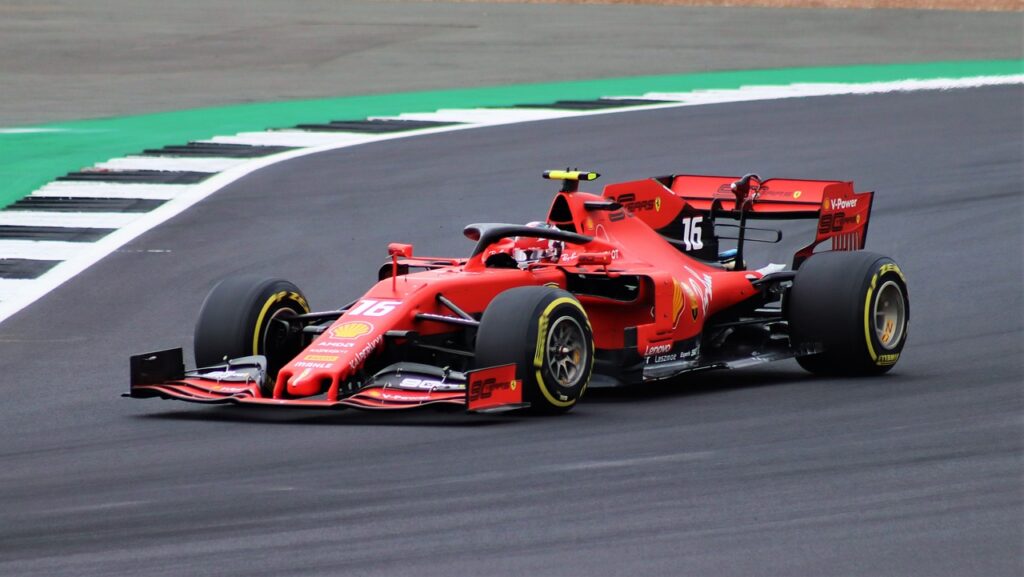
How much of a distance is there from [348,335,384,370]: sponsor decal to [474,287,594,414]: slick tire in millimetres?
561

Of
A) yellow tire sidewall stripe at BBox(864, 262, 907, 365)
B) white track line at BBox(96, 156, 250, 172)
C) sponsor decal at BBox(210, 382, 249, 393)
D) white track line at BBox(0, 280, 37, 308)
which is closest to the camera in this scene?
sponsor decal at BBox(210, 382, 249, 393)

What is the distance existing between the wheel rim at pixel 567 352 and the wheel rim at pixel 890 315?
→ 2.32 metres

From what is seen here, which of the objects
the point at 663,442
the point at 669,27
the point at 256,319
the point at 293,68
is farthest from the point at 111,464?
the point at 669,27

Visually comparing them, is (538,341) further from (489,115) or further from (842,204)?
(489,115)

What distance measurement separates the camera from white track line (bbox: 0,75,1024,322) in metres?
13.1

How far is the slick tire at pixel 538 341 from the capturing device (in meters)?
8.73

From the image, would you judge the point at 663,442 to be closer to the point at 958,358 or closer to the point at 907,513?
the point at 907,513

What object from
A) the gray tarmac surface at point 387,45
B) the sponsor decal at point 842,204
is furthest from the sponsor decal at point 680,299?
the gray tarmac surface at point 387,45

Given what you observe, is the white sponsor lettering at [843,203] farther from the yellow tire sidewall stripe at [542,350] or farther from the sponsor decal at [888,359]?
the yellow tire sidewall stripe at [542,350]

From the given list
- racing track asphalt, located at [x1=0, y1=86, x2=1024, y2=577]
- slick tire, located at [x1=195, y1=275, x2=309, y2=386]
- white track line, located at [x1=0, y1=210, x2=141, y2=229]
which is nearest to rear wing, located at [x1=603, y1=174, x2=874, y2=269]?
racing track asphalt, located at [x1=0, y1=86, x2=1024, y2=577]

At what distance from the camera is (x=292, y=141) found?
19.6m

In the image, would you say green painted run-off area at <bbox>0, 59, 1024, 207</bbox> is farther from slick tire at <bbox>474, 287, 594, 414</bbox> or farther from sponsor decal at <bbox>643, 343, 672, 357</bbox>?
slick tire at <bbox>474, 287, 594, 414</bbox>

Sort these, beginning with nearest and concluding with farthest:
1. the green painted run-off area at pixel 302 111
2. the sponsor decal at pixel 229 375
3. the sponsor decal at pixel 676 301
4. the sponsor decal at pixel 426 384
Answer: the sponsor decal at pixel 426 384
the sponsor decal at pixel 229 375
the sponsor decal at pixel 676 301
the green painted run-off area at pixel 302 111

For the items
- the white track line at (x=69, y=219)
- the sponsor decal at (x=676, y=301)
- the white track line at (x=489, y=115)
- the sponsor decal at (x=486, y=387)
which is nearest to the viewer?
the sponsor decal at (x=486, y=387)
